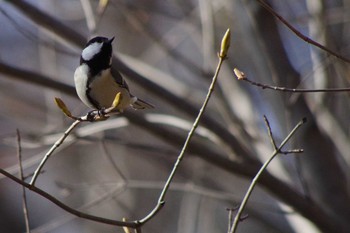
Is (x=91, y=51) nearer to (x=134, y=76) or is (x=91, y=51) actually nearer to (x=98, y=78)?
(x=98, y=78)

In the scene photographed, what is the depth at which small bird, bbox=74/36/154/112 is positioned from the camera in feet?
6.23

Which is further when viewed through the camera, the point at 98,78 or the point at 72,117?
the point at 98,78

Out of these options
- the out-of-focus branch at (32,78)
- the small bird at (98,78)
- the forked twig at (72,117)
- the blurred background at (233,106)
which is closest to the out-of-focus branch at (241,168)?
the blurred background at (233,106)

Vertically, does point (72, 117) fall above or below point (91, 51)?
below

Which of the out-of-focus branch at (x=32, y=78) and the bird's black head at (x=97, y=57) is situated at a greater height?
the out-of-focus branch at (x=32, y=78)

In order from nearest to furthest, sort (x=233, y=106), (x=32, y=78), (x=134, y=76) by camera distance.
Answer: (x=32, y=78) < (x=134, y=76) < (x=233, y=106)

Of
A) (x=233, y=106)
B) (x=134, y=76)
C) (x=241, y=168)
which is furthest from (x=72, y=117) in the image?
(x=233, y=106)

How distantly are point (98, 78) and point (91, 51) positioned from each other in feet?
0.26

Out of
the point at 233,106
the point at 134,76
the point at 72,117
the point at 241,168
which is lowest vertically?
the point at 72,117

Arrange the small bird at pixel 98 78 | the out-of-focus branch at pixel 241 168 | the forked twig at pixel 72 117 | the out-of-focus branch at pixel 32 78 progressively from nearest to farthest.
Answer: the forked twig at pixel 72 117, the small bird at pixel 98 78, the out-of-focus branch at pixel 32 78, the out-of-focus branch at pixel 241 168

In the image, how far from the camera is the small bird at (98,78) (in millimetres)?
1899

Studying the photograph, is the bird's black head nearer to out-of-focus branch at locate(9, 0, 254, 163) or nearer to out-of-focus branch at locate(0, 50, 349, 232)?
out-of-focus branch at locate(9, 0, 254, 163)

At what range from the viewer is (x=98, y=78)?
6.33 ft

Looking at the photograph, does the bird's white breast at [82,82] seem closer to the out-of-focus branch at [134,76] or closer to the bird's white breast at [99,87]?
the bird's white breast at [99,87]
